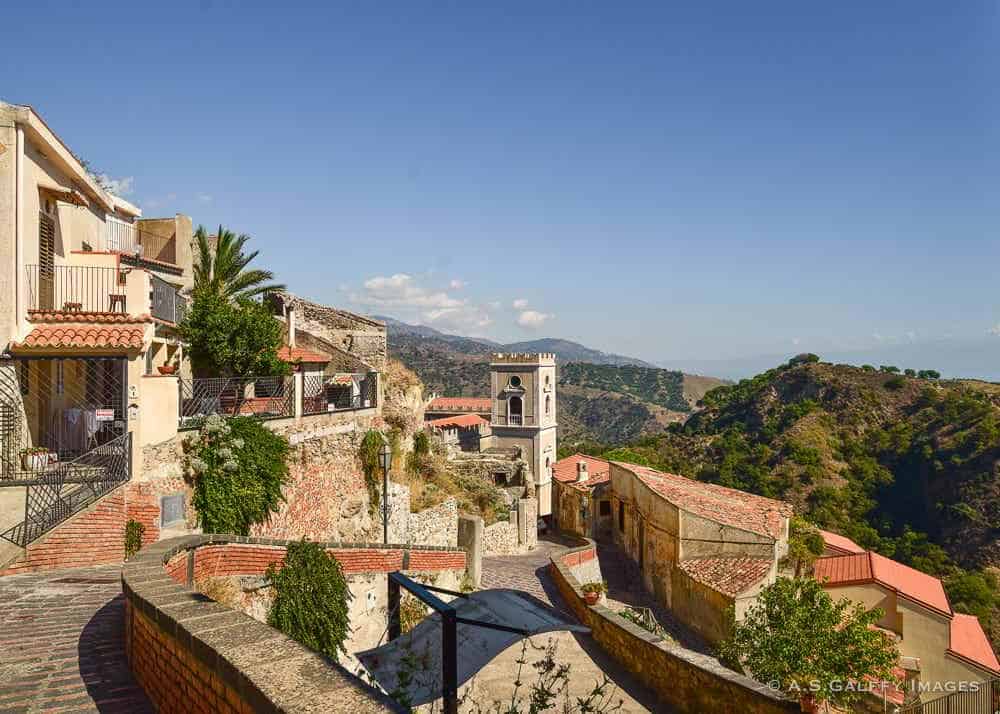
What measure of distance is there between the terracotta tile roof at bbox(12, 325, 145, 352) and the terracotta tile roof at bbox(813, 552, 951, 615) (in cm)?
1922

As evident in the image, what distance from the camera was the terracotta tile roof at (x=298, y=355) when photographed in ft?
68.0

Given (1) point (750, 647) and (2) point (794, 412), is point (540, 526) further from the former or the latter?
(2) point (794, 412)

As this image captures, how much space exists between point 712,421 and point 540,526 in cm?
5179

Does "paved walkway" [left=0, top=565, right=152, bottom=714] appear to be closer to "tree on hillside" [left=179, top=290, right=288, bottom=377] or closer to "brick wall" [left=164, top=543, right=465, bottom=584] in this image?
"brick wall" [left=164, top=543, right=465, bottom=584]

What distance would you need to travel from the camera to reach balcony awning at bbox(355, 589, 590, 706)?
6.41 meters

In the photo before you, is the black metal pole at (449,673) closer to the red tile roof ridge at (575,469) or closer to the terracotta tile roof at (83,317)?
the terracotta tile roof at (83,317)

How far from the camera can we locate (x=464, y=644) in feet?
22.8

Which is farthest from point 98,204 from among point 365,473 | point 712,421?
point 712,421

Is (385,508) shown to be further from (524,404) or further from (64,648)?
(524,404)

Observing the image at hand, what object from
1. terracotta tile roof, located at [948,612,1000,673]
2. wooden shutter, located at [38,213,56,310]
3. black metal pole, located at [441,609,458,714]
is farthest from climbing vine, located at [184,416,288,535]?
terracotta tile roof, located at [948,612,1000,673]

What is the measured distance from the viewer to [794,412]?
6906 cm

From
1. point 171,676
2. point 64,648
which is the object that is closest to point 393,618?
point 64,648

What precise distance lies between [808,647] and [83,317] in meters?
14.0

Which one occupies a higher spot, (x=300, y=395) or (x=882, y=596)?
(x=300, y=395)
